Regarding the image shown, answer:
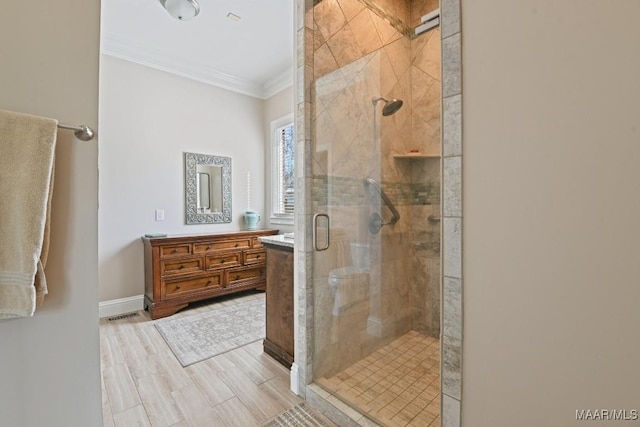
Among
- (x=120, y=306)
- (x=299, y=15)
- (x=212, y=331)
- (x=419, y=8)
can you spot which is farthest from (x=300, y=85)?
(x=120, y=306)

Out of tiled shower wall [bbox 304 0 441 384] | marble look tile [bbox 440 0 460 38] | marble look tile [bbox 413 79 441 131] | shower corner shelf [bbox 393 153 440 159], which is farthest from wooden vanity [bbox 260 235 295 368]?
marble look tile [bbox 413 79 441 131]

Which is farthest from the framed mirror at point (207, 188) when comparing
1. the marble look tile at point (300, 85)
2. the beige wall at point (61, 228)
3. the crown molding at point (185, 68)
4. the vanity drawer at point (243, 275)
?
the beige wall at point (61, 228)

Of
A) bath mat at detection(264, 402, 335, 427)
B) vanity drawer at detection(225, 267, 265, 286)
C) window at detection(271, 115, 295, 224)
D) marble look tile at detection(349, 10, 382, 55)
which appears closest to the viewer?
bath mat at detection(264, 402, 335, 427)

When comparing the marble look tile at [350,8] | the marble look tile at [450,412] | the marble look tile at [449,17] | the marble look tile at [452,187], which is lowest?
the marble look tile at [450,412]

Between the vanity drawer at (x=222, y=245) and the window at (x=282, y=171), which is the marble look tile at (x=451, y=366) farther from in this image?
the window at (x=282, y=171)

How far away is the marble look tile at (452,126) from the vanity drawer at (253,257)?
9.95ft

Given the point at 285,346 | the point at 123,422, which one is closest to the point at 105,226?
the point at 123,422

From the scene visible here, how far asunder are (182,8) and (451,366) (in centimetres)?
319

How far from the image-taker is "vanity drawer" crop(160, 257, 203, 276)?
9.90 ft

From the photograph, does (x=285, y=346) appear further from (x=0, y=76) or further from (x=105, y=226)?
(x=105, y=226)

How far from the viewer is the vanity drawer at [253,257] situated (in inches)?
143

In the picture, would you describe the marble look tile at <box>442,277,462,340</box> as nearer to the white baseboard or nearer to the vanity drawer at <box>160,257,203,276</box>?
the vanity drawer at <box>160,257,203,276</box>

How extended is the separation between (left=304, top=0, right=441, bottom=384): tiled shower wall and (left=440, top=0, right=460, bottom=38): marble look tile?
0.87m

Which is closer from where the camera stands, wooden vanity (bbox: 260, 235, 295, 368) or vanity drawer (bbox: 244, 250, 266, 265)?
wooden vanity (bbox: 260, 235, 295, 368)
